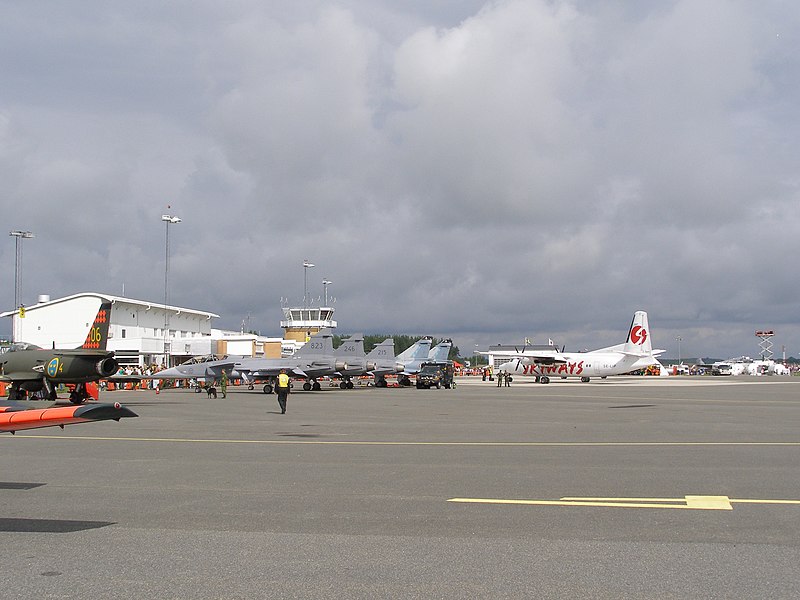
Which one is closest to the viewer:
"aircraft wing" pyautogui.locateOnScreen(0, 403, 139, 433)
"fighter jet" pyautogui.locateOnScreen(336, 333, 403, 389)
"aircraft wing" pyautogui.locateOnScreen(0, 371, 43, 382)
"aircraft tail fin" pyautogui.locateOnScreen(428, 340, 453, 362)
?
"aircraft wing" pyautogui.locateOnScreen(0, 403, 139, 433)

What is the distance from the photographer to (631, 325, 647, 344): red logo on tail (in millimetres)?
67688

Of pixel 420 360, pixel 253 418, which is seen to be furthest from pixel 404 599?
pixel 420 360

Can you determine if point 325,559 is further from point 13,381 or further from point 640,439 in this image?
point 13,381

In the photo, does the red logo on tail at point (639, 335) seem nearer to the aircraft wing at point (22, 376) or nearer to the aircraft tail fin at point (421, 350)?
the aircraft tail fin at point (421, 350)

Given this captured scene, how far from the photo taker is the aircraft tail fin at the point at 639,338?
67.8 m

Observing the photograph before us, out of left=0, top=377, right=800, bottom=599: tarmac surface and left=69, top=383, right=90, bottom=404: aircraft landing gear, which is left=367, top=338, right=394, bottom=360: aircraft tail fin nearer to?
left=69, top=383, right=90, bottom=404: aircraft landing gear

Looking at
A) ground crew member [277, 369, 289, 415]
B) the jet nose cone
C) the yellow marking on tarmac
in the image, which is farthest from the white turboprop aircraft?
the yellow marking on tarmac

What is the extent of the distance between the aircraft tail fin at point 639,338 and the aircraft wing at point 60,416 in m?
65.4

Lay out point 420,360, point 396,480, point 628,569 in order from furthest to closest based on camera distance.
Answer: point 420,360 < point 396,480 < point 628,569

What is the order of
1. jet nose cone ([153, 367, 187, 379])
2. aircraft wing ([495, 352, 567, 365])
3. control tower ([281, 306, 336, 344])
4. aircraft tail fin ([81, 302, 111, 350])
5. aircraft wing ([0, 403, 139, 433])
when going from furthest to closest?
control tower ([281, 306, 336, 344])
aircraft wing ([495, 352, 567, 365])
jet nose cone ([153, 367, 187, 379])
aircraft tail fin ([81, 302, 111, 350])
aircraft wing ([0, 403, 139, 433])

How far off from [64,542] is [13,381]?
2533cm

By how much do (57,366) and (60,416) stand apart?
23001mm

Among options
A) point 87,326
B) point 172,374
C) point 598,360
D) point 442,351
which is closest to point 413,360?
point 442,351

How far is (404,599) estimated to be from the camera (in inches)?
215
